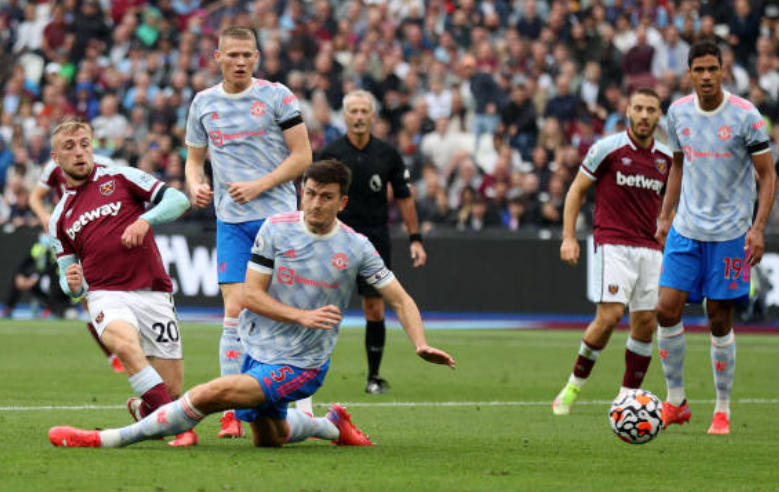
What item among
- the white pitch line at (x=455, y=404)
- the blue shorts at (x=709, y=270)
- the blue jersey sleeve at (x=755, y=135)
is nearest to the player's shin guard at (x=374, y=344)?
the white pitch line at (x=455, y=404)

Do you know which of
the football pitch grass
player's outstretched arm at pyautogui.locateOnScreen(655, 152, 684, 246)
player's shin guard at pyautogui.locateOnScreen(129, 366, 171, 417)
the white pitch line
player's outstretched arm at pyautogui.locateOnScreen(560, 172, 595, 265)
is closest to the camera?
the football pitch grass

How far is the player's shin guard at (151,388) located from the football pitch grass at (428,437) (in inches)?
10.0

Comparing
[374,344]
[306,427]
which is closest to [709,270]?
[306,427]

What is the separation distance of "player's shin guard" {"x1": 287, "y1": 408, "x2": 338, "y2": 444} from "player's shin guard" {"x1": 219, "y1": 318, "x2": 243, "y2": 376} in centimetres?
74

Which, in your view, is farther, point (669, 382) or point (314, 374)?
point (669, 382)

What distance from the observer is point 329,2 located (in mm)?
27047

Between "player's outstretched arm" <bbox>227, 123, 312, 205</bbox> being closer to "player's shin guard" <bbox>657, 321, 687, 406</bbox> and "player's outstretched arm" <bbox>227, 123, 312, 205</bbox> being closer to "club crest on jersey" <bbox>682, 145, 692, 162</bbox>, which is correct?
"club crest on jersey" <bbox>682, 145, 692, 162</bbox>

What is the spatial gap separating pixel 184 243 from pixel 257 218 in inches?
541

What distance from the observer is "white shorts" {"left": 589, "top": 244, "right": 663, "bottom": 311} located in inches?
434

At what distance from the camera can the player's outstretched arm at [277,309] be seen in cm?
768

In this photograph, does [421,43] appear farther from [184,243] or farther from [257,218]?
[257,218]

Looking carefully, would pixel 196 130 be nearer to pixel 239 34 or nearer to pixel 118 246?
pixel 239 34

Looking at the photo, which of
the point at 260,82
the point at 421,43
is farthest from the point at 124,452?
the point at 421,43

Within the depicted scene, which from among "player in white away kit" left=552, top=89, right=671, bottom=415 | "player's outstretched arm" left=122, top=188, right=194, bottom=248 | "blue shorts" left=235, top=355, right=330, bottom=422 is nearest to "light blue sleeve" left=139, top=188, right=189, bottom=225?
"player's outstretched arm" left=122, top=188, right=194, bottom=248
